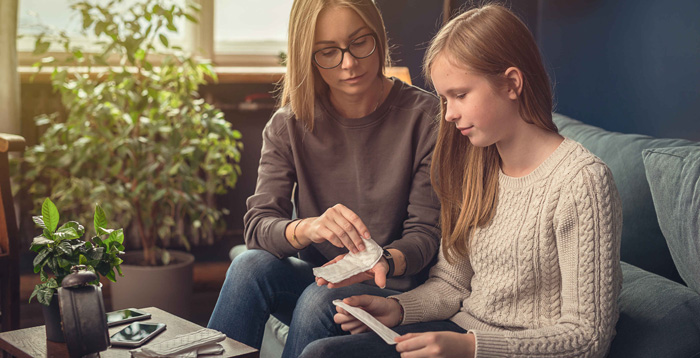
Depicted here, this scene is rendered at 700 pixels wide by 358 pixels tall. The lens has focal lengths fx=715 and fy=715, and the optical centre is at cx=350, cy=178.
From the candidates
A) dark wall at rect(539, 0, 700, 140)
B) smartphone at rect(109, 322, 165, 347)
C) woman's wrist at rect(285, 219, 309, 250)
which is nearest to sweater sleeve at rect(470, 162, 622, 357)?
woman's wrist at rect(285, 219, 309, 250)

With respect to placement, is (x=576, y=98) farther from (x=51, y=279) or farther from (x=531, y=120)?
(x=51, y=279)

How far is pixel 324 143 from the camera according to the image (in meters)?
1.77

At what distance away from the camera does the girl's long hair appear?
1661 mm

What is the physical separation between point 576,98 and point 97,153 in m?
1.94

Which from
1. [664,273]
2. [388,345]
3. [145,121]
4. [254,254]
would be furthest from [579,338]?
[145,121]

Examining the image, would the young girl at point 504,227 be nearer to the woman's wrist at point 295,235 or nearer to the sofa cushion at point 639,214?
the woman's wrist at point 295,235

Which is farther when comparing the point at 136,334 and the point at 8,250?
the point at 8,250

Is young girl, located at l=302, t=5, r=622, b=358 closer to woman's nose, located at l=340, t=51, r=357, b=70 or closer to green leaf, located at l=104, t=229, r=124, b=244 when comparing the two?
woman's nose, located at l=340, t=51, r=357, b=70

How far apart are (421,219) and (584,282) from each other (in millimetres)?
528

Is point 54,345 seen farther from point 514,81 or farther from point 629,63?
point 629,63

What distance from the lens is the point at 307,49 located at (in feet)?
5.48

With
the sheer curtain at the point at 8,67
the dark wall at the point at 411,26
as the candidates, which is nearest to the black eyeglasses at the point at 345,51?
the dark wall at the point at 411,26

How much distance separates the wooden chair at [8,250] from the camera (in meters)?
2.26

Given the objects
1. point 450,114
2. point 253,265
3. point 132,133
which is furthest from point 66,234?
point 132,133
